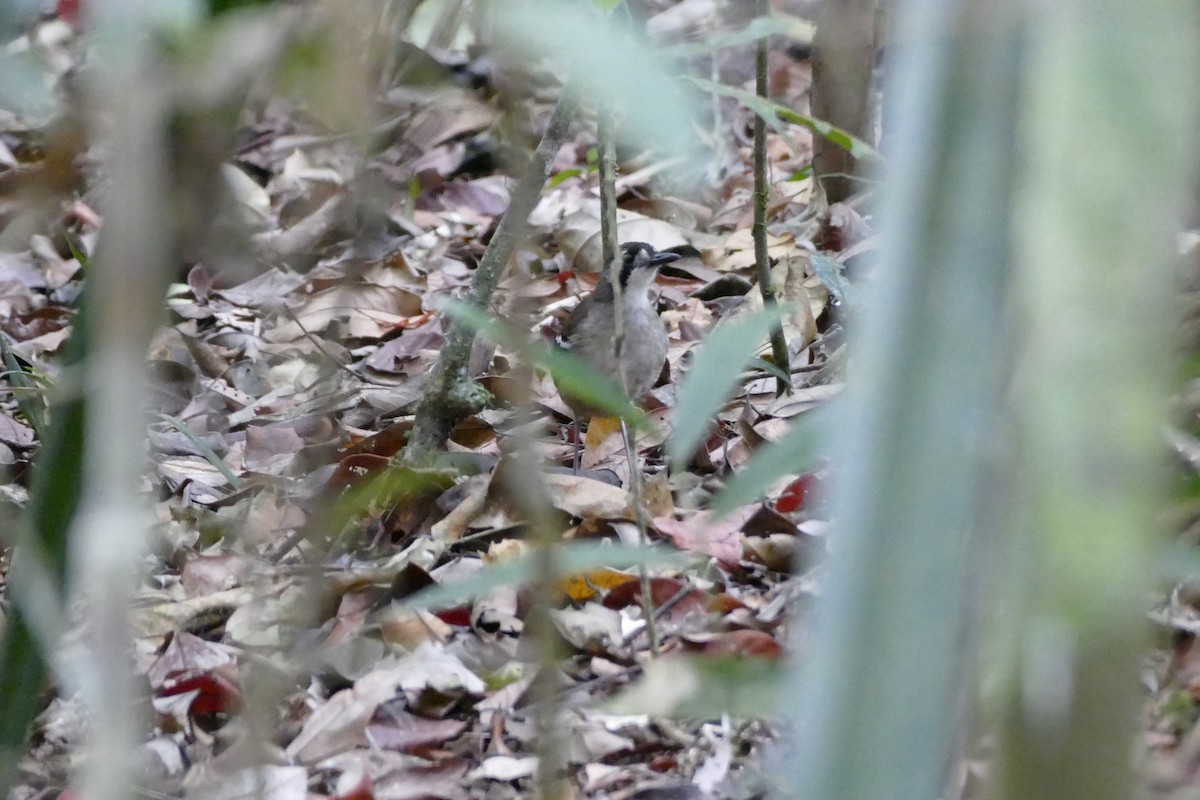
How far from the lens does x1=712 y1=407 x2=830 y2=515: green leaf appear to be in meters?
1.32

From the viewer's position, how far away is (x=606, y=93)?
3.44 feet

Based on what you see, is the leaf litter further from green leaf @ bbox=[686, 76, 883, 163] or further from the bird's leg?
green leaf @ bbox=[686, 76, 883, 163]

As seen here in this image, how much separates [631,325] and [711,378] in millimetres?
3473

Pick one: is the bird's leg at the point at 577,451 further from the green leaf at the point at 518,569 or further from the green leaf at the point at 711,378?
the green leaf at the point at 518,569

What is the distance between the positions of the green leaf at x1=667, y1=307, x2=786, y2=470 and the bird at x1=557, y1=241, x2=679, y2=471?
3.01m

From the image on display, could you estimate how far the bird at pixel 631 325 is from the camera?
16.3 feet

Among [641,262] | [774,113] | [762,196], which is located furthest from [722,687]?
[641,262]

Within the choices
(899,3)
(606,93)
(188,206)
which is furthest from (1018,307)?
(188,206)

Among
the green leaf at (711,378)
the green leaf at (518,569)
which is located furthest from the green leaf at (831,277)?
the green leaf at (518,569)

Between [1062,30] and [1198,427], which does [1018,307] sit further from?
[1198,427]

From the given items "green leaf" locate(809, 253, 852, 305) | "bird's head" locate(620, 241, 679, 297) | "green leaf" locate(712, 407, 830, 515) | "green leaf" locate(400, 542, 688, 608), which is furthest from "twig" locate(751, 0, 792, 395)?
"green leaf" locate(712, 407, 830, 515)

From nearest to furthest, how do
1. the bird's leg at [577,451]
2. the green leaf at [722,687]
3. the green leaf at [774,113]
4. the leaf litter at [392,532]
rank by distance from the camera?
the green leaf at [722,687] → the leaf litter at [392,532] → the green leaf at [774,113] → the bird's leg at [577,451]

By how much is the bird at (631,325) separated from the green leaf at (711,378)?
9.87ft

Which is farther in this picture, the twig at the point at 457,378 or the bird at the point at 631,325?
the bird at the point at 631,325
